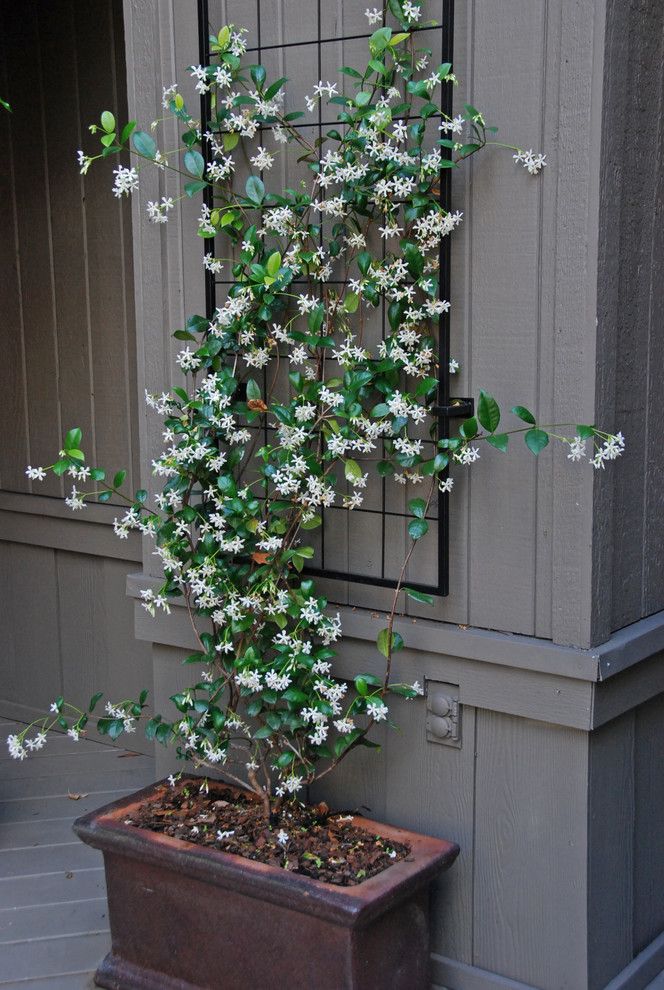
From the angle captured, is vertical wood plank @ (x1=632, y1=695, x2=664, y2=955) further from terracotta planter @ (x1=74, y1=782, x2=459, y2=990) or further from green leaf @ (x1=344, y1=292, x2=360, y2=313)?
green leaf @ (x1=344, y1=292, x2=360, y2=313)

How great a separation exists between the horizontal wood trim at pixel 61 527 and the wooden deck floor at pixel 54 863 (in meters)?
0.69

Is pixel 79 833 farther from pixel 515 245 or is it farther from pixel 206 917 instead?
pixel 515 245

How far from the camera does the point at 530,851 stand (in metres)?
2.37

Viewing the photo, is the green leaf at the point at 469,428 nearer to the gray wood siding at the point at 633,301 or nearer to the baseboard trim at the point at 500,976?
the gray wood siding at the point at 633,301

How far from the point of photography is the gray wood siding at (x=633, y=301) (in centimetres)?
217

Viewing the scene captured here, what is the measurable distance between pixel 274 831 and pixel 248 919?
202 millimetres

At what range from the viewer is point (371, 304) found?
244cm

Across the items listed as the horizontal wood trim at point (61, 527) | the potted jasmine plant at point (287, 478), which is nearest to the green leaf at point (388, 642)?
the potted jasmine plant at point (287, 478)

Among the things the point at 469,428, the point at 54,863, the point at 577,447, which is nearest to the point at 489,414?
the point at 469,428

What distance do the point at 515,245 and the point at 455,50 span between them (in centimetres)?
42

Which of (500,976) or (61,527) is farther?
(61,527)

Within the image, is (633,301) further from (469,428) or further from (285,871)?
(285,871)

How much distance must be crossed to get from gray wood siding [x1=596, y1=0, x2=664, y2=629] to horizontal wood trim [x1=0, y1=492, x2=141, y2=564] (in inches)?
73.7

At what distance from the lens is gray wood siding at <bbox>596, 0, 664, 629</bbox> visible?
2.17m
